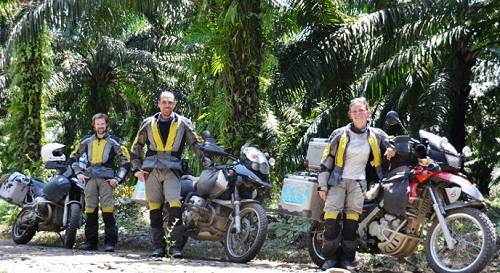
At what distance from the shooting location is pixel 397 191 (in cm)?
716

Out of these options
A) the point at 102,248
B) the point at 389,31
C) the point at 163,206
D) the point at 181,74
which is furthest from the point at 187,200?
the point at 181,74

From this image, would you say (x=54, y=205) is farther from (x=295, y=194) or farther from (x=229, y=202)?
(x=295, y=194)

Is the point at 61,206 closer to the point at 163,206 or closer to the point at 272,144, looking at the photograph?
the point at 163,206

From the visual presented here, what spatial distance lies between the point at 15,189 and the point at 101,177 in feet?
6.77

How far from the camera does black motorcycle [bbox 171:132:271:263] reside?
835cm

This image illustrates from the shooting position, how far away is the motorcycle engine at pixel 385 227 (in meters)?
→ 7.32

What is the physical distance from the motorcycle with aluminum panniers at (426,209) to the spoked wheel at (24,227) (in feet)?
14.4

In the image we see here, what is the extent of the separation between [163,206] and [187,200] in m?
0.31

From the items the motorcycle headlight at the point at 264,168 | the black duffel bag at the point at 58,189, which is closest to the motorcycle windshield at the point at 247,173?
the motorcycle headlight at the point at 264,168

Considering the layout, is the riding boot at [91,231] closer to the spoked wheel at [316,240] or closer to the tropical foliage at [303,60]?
the tropical foliage at [303,60]

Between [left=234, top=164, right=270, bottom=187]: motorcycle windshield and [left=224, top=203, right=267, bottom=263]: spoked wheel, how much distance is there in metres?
0.28

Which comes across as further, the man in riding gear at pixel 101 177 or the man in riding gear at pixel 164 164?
the man in riding gear at pixel 101 177

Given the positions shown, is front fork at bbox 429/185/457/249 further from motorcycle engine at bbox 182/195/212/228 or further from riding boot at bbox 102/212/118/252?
riding boot at bbox 102/212/118/252


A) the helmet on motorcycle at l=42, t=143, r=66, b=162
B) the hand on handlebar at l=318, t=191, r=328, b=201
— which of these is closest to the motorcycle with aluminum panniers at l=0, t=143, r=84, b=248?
the helmet on motorcycle at l=42, t=143, r=66, b=162
